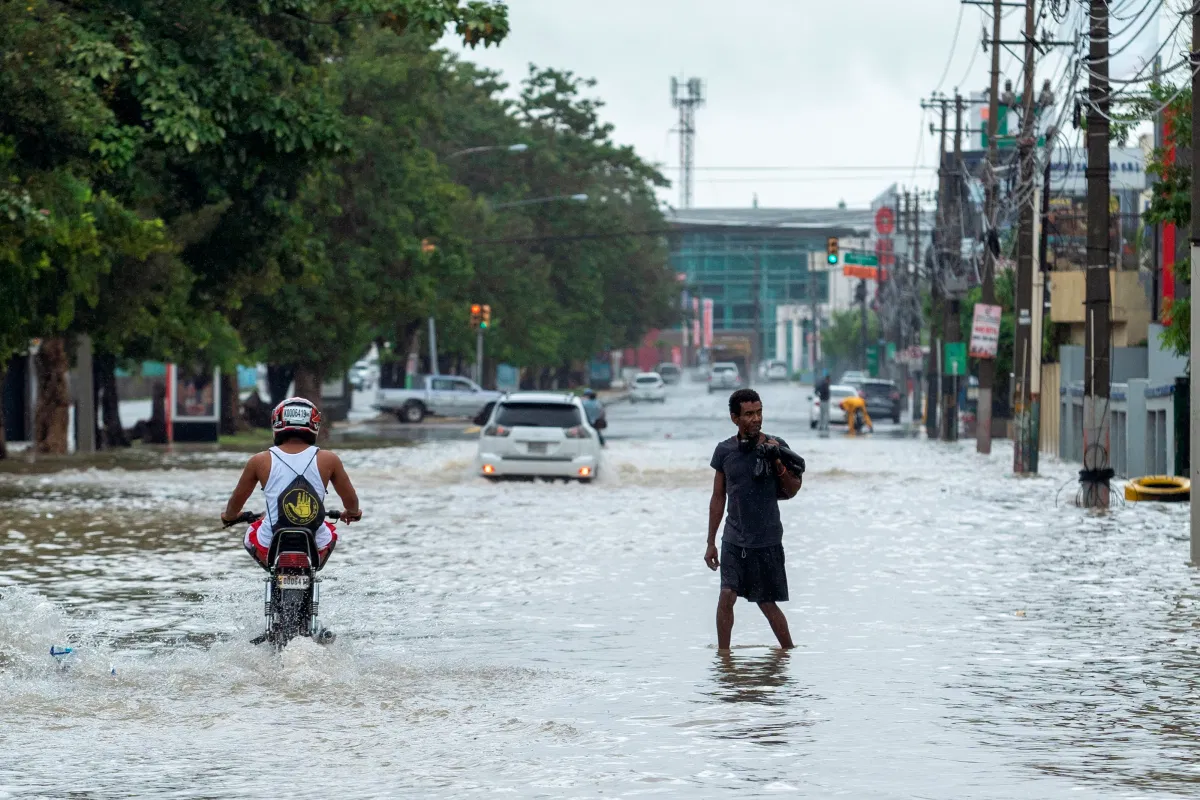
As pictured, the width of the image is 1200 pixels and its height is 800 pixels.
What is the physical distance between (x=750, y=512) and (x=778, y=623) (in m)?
0.79

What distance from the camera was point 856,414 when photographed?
67.6 m

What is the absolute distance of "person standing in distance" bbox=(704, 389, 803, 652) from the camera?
13.3m

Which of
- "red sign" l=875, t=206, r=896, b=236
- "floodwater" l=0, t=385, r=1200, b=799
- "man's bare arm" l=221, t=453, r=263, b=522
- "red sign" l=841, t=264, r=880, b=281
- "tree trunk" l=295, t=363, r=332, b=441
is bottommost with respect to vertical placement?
"floodwater" l=0, t=385, r=1200, b=799

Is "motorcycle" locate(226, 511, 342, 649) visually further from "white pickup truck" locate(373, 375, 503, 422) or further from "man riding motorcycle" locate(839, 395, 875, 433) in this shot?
"white pickup truck" locate(373, 375, 503, 422)

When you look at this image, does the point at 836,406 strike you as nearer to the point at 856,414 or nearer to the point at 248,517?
the point at 856,414

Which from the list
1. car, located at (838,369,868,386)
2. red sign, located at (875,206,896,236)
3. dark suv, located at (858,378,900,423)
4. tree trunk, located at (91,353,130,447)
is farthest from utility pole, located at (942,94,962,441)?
red sign, located at (875,206,896,236)

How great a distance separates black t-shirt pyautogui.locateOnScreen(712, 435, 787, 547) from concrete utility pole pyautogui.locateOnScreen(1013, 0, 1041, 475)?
25443mm

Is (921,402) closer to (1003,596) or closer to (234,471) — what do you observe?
(234,471)

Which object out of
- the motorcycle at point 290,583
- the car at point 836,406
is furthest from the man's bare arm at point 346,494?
the car at point 836,406

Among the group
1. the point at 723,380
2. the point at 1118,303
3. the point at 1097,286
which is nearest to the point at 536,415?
A: the point at 1097,286

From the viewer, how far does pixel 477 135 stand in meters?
89.1

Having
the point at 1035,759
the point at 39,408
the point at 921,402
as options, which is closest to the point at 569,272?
the point at 921,402

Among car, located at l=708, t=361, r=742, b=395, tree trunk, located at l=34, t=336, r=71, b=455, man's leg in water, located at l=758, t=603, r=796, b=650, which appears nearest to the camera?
man's leg in water, located at l=758, t=603, r=796, b=650

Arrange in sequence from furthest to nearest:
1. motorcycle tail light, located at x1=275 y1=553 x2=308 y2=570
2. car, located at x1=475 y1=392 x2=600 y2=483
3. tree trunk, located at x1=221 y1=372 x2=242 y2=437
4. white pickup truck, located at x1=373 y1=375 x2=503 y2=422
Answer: white pickup truck, located at x1=373 y1=375 x2=503 y2=422
tree trunk, located at x1=221 y1=372 x2=242 y2=437
car, located at x1=475 y1=392 x2=600 y2=483
motorcycle tail light, located at x1=275 y1=553 x2=308 y2=570
